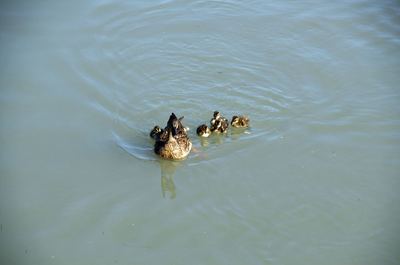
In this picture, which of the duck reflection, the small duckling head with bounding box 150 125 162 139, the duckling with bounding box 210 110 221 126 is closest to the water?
the duck reflection

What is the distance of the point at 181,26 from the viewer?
34.1ft

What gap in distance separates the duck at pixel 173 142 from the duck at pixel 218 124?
47 cm

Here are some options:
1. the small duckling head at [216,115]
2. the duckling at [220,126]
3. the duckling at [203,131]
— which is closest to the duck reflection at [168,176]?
the duckling at [203,131]

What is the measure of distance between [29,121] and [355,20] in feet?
18.9

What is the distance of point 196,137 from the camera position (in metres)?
8.13

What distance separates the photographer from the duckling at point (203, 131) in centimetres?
795

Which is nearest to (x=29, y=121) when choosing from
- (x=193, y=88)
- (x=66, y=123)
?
(x=66, y=123)

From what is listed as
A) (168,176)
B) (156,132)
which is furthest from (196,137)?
(168,176)

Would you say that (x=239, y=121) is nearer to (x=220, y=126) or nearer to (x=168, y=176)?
(x=220, y=126)

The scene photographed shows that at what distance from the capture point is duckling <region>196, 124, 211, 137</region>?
795 cm

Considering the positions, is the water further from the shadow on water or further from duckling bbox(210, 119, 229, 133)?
→ duckling bbox(210, 119, 229, 133)

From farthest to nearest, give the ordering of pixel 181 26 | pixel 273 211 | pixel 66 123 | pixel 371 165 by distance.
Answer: pixel 181 26, pixel 66 123, pixel 371 165, pixel 273 211

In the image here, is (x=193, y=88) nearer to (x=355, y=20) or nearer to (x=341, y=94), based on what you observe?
(x=341, y=94)

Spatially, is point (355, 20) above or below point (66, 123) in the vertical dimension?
above
